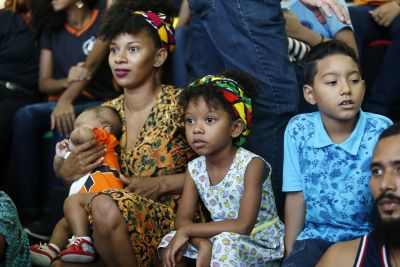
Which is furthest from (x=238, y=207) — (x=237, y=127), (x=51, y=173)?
(x=51, y=173)

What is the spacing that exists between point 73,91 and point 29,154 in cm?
46

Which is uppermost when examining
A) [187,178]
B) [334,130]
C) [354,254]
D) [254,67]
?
[254,67]

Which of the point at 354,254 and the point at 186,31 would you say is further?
the point at 186,31

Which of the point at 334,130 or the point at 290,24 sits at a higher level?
the point at 290,24

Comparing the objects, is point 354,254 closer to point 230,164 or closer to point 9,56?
point 230,164

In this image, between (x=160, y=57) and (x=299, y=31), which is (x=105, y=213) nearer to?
(x=160, y=57)

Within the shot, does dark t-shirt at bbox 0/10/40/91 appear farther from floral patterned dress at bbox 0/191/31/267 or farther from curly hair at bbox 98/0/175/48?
floral patterned dress at bbox 0/191/31/267

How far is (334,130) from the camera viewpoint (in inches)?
118

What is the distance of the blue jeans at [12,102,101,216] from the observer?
4.52 metres

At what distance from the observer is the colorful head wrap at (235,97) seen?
3154 mm

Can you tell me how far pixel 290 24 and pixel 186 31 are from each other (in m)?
0.68

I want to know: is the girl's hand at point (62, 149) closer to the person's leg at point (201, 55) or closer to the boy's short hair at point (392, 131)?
the person's leg at point (201, 55)

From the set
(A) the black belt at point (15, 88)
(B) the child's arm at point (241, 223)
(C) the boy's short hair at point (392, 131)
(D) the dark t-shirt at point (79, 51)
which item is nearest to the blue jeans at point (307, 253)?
(B) the child's arm at point (241, 223)

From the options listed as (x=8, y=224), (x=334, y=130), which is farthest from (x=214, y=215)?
(x=8, y=224)
